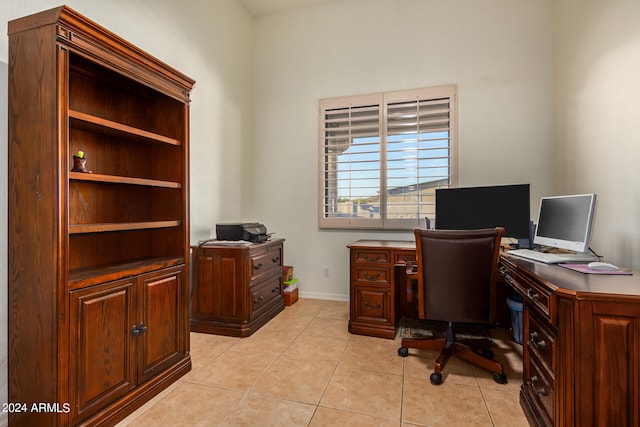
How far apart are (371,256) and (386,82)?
2097 mm

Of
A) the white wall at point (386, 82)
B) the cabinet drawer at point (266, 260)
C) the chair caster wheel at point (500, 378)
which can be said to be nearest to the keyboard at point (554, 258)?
the chair caster wheel at point (500, 378)

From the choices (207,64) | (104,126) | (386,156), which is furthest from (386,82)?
(104,126)

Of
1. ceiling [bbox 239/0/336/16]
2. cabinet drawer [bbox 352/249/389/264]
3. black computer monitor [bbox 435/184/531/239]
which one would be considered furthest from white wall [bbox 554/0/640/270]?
ceiling [bbox 239/0/336/16]

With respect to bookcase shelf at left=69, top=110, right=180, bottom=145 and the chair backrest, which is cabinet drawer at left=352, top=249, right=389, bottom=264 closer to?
the chair backrest

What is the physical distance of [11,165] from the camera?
1.45m

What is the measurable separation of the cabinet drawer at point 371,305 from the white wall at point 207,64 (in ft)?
5.52

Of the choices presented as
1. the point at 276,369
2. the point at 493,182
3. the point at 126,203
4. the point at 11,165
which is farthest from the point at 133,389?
the point at 493,182

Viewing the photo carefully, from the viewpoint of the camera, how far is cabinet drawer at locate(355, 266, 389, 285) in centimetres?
276

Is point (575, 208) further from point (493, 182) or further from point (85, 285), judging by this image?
point (85, 285)

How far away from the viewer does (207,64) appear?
3.24 metres

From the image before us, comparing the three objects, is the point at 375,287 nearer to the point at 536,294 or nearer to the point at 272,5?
the point at 536,294

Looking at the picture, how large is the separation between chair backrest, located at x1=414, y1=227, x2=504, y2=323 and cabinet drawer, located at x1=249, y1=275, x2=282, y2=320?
1.53m

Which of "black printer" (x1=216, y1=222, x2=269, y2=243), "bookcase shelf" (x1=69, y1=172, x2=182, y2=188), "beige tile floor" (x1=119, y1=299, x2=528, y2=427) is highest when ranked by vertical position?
"bookcase shelf" (x1=69, y1=172, x2=182, y2=188)

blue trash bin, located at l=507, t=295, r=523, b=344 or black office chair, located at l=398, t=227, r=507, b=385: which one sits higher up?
black office chair, located at l=398, t=227, r=507, b=385
